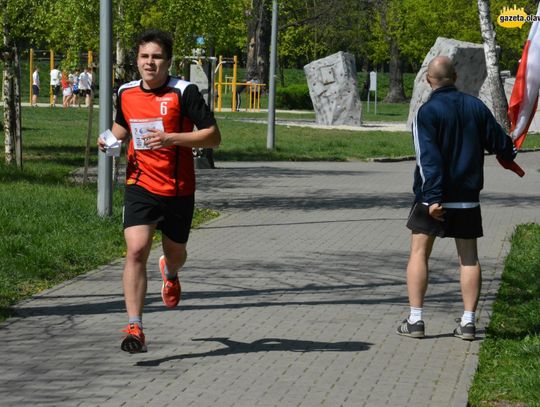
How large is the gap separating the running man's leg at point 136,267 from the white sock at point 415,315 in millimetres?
1751

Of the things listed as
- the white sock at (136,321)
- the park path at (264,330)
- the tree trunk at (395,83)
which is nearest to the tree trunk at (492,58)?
the park path at (264,330)

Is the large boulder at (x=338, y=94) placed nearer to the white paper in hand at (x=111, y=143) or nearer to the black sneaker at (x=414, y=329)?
the black sneaker at (x=414, y=329)

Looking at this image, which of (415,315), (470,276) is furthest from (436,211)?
(415,315)

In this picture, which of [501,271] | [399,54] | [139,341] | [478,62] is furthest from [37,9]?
[399,54]

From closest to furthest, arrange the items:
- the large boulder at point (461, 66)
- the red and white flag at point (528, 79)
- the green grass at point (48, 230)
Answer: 1. the red and white flag at point (528, 79)
2. the green grass at point (48, 230)
3. the large boulder at point (461, 66)

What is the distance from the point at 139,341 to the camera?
7.00m

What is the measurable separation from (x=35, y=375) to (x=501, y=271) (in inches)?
214

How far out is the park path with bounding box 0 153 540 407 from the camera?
6.33 meters

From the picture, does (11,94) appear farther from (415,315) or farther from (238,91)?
(238,91)

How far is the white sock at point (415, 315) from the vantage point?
7.88 m

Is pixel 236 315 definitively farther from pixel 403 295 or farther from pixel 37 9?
pixel 37 9

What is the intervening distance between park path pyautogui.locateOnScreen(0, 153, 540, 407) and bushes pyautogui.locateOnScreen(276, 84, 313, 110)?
150 ft

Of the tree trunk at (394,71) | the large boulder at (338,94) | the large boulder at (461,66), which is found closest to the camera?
the large boulder at (461,66)

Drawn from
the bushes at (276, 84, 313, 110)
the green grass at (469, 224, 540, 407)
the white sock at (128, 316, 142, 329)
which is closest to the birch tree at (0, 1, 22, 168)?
the green grass at (469, 224, 540, 407)
